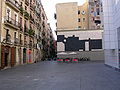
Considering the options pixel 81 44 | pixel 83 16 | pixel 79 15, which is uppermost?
pixel 79 15

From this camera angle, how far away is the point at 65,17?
40.8 m

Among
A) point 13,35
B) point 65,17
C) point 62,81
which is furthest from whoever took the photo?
point 65,17

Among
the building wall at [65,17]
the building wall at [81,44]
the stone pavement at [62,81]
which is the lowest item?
the stone pavement at [62,81]

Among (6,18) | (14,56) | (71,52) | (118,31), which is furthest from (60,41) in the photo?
(118,31)

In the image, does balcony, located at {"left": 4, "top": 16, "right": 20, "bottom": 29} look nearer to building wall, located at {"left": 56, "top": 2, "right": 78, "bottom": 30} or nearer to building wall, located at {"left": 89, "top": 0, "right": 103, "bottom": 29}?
building wall, located at {"left": 56, "top": 2, "right": 78, "bottom": 30}

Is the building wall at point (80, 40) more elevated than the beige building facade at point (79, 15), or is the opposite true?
the beige building facade at point (79, 15)

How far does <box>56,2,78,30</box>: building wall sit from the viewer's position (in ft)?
133

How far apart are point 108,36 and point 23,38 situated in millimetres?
16054

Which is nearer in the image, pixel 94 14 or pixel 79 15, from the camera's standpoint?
pixel 94 14

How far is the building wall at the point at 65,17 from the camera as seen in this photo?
1597 inches

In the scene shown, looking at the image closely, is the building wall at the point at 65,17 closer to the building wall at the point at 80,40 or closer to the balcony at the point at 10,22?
the building wall at the point at 80,40

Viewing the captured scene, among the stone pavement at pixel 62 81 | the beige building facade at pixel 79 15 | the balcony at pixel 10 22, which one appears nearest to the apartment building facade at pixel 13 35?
the balcony at pixel 10 22

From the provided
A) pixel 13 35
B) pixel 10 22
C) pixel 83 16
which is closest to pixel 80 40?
pixel 83 16

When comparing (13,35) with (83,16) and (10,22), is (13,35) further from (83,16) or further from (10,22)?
(83,16)
